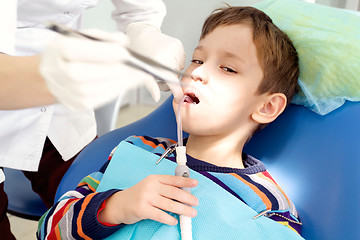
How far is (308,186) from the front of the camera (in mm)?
979

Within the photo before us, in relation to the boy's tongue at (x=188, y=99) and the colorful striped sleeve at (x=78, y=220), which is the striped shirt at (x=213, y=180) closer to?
the colorful striped sleeve at (x=78, y=220)

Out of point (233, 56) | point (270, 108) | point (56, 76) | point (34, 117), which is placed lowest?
point (34, 117)

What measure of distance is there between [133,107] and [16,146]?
1.96m

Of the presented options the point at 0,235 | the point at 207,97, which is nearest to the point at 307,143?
the point at 207,97

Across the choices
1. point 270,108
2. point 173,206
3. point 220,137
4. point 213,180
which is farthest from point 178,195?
point 270,108

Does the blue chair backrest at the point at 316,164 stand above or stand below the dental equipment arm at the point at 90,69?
below

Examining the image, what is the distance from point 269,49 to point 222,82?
146 millimetres

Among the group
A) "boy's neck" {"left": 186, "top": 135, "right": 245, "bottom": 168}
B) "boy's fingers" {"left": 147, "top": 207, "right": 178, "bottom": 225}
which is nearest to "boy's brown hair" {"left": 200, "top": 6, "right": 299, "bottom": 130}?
"boy's neck" {"left": 186, "top": 135, "right": 245, "bottom": 168}

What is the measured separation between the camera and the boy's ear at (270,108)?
982mm

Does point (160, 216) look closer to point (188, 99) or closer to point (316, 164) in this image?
point (188, 99)

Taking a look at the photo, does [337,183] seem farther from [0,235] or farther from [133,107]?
[133,107]

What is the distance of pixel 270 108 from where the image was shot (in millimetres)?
998

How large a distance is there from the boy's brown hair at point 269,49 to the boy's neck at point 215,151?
12 centimetres

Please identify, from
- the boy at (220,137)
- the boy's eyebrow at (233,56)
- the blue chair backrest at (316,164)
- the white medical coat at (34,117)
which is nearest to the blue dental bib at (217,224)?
the boy at (220,137)
